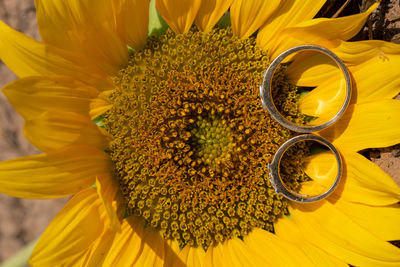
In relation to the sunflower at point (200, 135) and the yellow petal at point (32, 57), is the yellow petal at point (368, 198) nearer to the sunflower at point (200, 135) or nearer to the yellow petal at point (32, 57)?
the sunflower at point (200, 135)

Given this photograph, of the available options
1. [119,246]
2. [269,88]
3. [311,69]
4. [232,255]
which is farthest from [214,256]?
[311,69]

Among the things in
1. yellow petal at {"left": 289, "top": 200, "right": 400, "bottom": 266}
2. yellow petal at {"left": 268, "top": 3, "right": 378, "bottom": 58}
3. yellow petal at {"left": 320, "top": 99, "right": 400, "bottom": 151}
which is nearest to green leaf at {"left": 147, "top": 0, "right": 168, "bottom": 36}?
yellow petal at {"left": 268, "top": 3, "right": 378, "bottom": 58}

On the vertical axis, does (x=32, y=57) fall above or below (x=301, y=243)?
above

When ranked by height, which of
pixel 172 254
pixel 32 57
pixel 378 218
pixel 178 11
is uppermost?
pixel 178 11

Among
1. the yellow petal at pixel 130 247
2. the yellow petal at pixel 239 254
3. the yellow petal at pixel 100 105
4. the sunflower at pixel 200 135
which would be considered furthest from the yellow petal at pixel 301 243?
the yellow petal at pixel 100 105

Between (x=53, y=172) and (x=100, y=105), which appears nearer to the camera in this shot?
(x=53, y=172)

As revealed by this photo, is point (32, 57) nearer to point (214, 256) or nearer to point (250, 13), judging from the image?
point (250, 13)

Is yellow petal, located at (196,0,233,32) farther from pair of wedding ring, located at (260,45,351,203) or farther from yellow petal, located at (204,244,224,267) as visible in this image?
yellow petal, located at (204,244,224,267)
